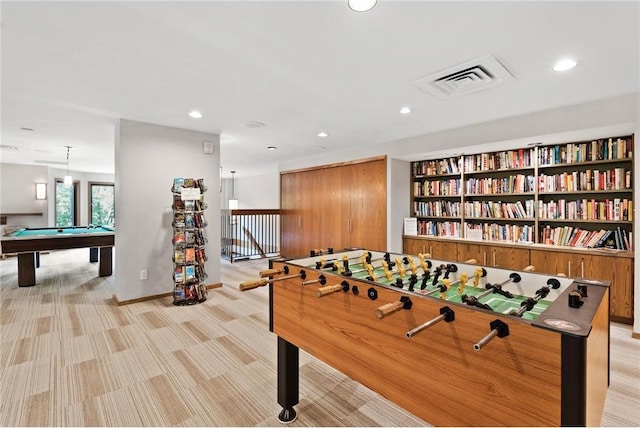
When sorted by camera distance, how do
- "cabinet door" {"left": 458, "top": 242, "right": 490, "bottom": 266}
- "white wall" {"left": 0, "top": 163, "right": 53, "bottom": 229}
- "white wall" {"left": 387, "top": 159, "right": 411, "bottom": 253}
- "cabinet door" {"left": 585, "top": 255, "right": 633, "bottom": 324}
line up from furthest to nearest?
"white wall" {"left": 0, "top": 163, "right": 53, "bottom": 229}, "white wall" {"left": 387, "top": 159, "right": 411, "bottom": 253}, "cabinet door" {"left": 458, "top": 242, "right": 490, "bottom": 266}, "cabinet door" {"left": 585, "top": 255, "right": 633, "bottom": 324}

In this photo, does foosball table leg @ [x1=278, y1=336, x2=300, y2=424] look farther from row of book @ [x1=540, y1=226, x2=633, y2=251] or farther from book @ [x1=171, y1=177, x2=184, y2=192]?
row of book @ [x1=540, y1=226, x2=633, y2=251]

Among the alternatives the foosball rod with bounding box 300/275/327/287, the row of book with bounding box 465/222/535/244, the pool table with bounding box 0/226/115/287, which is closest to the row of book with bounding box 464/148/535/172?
the row of book with bounding box 465/222/535/244

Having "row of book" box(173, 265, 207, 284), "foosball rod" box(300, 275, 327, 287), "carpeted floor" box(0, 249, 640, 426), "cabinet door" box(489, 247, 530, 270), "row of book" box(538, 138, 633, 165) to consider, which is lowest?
"carpeted floor" box(0, 249, 640, 426)

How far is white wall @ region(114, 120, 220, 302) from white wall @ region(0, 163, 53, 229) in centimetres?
607

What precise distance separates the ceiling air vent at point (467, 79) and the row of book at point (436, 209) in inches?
82.2

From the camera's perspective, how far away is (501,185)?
407 centimetres

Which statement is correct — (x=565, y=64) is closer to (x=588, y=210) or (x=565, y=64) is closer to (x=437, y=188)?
(x=588, y=210)

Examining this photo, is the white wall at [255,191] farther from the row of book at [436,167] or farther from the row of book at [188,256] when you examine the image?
the row of book at [188,256]

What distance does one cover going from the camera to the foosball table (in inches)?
35.2

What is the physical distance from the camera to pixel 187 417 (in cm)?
176

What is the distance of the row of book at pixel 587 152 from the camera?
317cm

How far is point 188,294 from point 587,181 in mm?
4907

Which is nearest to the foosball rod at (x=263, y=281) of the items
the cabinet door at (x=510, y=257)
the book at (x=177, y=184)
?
the book at (x=177, y=184)

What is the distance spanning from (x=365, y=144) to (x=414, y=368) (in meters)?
4.35
